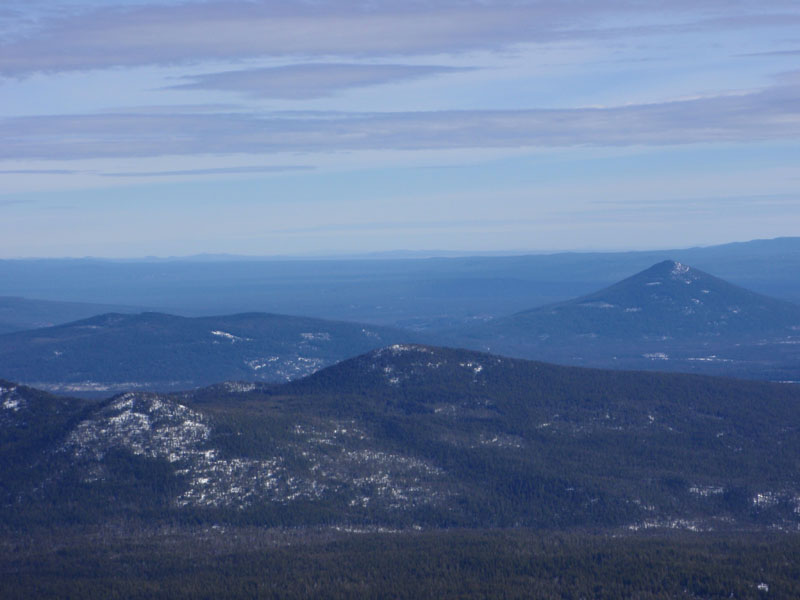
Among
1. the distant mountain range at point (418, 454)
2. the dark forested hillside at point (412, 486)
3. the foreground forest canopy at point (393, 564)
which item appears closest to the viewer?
the foreground forest canopy at point (393, 564)

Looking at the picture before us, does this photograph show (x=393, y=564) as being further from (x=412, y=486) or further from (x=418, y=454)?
(x=418, y=454)

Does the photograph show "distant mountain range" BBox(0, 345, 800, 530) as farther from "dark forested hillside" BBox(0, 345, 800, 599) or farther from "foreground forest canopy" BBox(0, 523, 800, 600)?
"foreground forest canopy" BBox(0, 523, 800, 600)

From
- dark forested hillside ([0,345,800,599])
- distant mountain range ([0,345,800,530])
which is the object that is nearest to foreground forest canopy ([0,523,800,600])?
dark forested hillside ([0,345,800,599])

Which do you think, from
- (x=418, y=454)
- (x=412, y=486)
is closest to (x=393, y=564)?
(x=412, y=486)

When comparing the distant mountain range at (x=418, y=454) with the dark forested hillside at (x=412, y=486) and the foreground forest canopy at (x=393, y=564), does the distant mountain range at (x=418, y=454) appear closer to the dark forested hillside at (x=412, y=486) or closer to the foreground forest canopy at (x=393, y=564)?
the dark forested hillside at (x=412, y=486)

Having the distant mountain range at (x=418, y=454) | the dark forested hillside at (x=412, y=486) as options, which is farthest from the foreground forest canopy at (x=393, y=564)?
the distant mountain range at (x=418, y=454)

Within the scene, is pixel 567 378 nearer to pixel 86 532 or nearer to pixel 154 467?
pixel 154 467

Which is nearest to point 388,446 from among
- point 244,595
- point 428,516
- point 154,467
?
point 428,516

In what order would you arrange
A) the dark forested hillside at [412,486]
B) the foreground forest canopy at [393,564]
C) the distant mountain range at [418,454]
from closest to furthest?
the foreground forest canopy at [393,564]
the dark forested hillside at [412,486]
the distant mountain range at [418,454]
